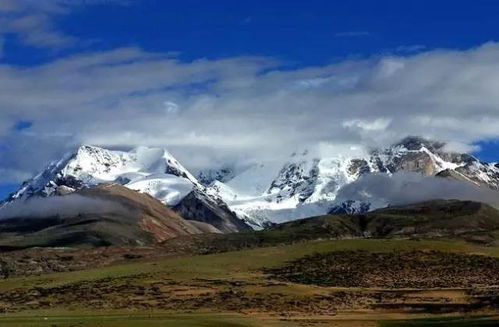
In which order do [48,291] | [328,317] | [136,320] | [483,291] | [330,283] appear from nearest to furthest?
[136,320], [328,317], [483,291], [48,291], [330,283]

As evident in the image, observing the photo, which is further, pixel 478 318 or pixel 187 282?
pixel 187 282

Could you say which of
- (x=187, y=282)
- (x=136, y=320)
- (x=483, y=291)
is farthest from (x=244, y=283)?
(x=136, y=320)

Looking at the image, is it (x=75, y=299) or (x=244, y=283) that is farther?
(x=244, y=283)

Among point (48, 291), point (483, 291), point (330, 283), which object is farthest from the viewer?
point (330, 283)

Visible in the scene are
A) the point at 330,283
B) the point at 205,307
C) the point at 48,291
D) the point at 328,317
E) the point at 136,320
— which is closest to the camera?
the point at 136,320

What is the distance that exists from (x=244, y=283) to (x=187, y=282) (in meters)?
10.8

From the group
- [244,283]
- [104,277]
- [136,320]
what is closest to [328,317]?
[136,320]

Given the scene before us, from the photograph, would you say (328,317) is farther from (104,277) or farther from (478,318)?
A: (104,277)

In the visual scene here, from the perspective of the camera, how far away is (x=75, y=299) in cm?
16062

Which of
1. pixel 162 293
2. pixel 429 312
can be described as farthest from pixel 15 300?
pixel 429 312

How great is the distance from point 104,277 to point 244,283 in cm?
3119

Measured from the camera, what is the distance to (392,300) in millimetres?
148250

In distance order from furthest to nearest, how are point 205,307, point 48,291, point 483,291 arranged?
point 48,291 < point 483,291 < point 205,307

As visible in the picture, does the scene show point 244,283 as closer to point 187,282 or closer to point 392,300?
point 187,282
